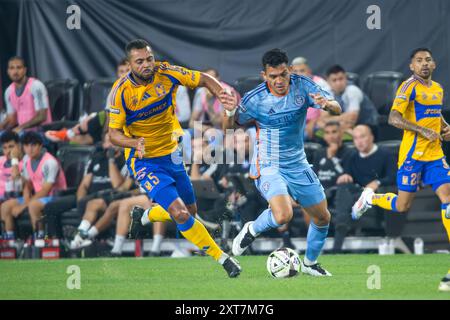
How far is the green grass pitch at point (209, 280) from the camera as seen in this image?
29.9ft

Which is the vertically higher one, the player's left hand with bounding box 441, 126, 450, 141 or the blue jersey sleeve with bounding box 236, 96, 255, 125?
the blue jersey sleeve with bounding box 236, 96, 255, 125

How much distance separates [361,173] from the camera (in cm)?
1438

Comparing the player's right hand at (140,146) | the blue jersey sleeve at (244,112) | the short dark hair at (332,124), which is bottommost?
the short dark hair at (332,124)

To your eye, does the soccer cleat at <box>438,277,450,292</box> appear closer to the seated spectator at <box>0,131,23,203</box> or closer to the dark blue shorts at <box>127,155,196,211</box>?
the dark blue shorts at <box>127,155,196,211</box>

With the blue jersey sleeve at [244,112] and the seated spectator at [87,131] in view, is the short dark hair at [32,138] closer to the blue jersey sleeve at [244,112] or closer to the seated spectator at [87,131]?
the seated spectator at [87,131]

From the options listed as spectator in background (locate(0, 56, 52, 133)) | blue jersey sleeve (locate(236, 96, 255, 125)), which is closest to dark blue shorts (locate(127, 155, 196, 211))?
blue jersey sleeve (locate(236, 96, 255, 125))

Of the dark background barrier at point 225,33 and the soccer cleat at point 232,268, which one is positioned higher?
the dark background barrier at point 225,33

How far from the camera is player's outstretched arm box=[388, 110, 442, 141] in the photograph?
10.9 metres

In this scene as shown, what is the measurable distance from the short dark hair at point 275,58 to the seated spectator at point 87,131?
5.67 meters

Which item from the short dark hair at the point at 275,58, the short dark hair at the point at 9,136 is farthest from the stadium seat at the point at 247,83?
the short dark hair at the point at 275,58

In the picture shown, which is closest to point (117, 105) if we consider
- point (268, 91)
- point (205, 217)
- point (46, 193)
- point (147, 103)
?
point (147, 103)

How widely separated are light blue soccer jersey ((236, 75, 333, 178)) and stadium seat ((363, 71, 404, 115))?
4.97 m

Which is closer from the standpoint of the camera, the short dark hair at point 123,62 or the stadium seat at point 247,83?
the short dark hair at point 123,62

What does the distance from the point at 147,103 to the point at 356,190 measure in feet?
15.0
